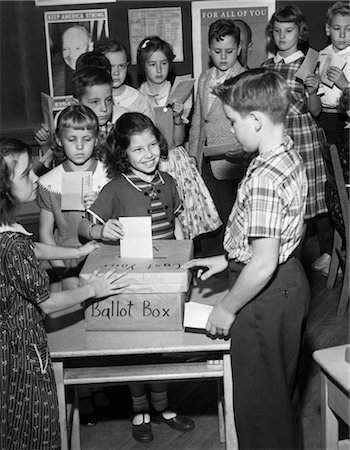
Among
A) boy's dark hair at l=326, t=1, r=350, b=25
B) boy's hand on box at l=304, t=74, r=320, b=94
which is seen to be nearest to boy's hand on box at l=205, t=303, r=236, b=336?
boy's hand on box at l=304, t=74, r=320, b=94

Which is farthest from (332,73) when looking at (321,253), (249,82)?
(249,82)

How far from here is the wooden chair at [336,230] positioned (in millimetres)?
4252

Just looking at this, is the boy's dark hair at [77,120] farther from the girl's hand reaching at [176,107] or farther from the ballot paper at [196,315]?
the girl's hand reaching at [176,107]

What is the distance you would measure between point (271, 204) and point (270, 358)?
0.56m

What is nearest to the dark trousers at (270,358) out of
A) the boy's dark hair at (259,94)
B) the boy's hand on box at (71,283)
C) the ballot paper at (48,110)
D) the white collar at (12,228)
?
the boy's dark hair at (259,94)

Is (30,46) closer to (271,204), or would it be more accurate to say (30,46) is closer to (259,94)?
(259,94)

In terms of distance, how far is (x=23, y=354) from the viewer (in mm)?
2523

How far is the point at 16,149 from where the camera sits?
262 cm

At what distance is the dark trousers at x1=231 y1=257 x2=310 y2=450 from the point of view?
264 cm

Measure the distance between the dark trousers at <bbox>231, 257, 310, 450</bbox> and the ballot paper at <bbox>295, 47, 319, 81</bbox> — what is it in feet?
8.55

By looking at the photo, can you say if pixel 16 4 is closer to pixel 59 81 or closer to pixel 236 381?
pixel 59 81

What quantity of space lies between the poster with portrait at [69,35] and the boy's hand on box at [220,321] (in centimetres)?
320

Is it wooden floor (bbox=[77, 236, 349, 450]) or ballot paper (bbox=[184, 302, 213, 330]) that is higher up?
ballot paper (bbox=[184, 302, 213, 330])

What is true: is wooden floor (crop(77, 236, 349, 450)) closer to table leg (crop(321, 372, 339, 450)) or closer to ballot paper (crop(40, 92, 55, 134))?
table leg (crop(321, 372, 339, 450))
